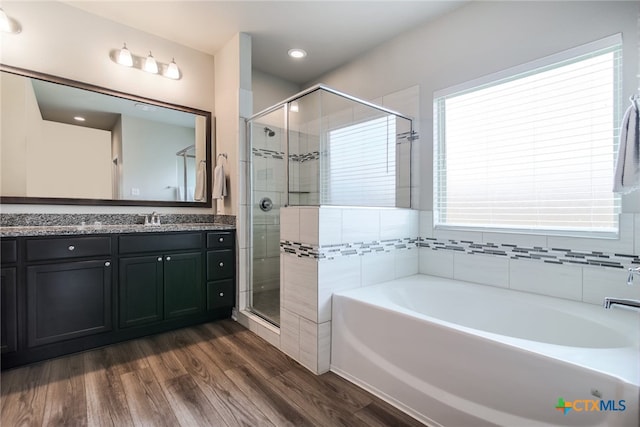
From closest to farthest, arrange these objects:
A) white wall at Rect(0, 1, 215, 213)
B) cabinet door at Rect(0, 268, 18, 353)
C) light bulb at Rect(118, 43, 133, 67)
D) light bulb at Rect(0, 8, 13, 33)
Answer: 1. cabinet door at Rect(0, 268, 18, 353)
2. light bulb at Rect(0, 8, 13, 33)
3. white wall at Rect(0, 1, 215, 213)
4. light bulb at Rect(118, 43, 133, 67)

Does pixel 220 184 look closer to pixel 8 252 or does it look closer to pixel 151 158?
pixel 151 158

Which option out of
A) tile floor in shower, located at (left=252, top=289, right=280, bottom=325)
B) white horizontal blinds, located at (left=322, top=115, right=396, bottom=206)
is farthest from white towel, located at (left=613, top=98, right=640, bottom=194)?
tile floor in shower, located at (left=252, top=289, right=280, bottom=325)

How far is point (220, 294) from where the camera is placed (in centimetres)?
271

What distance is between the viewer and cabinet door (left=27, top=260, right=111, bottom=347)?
1.89 meters

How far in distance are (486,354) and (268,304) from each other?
5.73ft

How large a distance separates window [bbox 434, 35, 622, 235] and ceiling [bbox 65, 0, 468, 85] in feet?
2.60

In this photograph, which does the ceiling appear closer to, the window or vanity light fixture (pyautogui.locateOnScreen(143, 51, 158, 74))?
vanity light fixture (pyautogui.locateOnScreen(143, 51, 158, 74))

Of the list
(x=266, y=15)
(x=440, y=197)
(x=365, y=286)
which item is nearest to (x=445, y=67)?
(x=440, y=197)

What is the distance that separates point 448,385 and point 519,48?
7.06 feet

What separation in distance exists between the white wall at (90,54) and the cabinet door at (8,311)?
0.63m

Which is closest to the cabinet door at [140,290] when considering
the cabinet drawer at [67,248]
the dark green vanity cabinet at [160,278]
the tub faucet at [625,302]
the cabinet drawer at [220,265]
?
the dark green vanity cabinet at [160,278]

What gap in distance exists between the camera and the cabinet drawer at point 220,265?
2654 mm

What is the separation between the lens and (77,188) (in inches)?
94.7

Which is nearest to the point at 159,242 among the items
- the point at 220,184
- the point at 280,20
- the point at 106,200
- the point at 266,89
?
the point at 106,200
